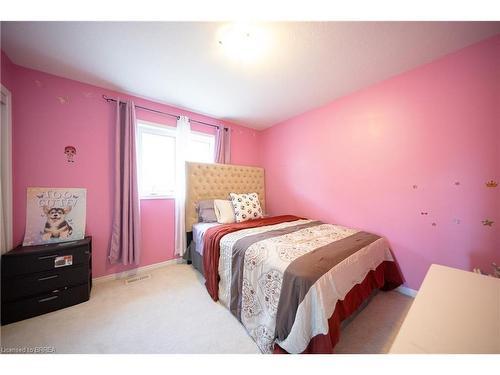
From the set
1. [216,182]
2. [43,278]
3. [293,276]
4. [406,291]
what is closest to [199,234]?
[216,182]

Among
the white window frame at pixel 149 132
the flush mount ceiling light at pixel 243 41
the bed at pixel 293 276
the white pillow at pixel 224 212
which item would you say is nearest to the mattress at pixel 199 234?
the bed at pixel 293 276

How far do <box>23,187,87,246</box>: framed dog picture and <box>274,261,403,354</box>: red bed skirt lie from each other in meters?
2.29

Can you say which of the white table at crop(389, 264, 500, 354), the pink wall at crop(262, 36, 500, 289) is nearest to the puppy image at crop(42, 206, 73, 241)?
the white table at crop(389, 264, 500, 354)

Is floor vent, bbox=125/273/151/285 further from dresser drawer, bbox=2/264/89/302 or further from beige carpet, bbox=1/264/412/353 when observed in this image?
dresser drawer, bbox=2/264/89/302

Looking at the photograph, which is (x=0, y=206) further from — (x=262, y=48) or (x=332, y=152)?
(x=332, y=152)

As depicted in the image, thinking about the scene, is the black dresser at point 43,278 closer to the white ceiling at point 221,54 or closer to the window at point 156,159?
the window at point 156,159

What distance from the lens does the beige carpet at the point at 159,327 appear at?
126 cm

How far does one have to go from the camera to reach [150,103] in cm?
238

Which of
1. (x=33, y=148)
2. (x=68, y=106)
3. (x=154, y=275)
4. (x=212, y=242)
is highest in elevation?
(x=68, y=106)

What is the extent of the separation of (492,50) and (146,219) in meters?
3.79

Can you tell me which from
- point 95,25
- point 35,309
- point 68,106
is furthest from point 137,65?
point 35,309

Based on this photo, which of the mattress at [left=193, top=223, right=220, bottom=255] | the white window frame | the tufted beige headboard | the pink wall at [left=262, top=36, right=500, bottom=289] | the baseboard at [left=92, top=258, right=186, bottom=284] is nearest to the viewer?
the pink wall at [left=262, top=36, right=500, bottom=289]

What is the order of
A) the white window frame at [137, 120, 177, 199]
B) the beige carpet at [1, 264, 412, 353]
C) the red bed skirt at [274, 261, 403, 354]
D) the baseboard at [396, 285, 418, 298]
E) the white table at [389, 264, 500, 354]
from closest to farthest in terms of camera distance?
the white table at [389, 264, 500, 354], the red bed skirt at [274, 261, 403, 354], the beige carpet at [1, 264, 412, 353], the baseboard at [396, 285, 418, 298], the white window frame at [137, 120, 177, 199]

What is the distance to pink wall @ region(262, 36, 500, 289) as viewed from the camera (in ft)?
4.71
